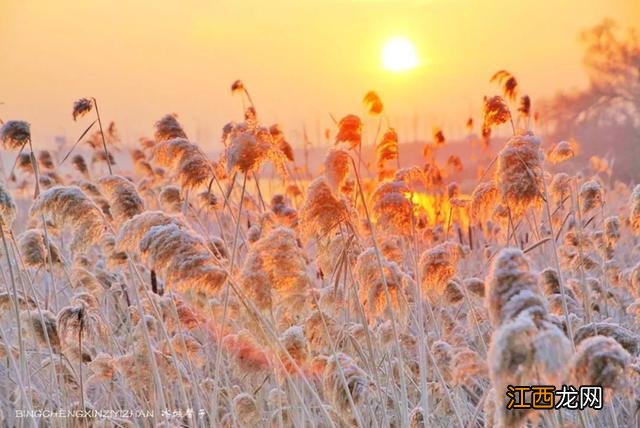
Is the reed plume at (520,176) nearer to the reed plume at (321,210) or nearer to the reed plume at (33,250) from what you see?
the reed plume at (321,210)

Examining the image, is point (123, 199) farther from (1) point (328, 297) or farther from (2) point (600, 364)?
(2) point (600, 364)

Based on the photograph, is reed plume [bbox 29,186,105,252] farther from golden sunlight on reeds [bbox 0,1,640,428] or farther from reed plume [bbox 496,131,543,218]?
reed plume [bbox 496,131,543,218]

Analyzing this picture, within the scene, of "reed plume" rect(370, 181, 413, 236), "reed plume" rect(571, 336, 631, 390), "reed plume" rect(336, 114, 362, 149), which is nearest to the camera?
"reed plume" rect(571, 336, 631, 390)

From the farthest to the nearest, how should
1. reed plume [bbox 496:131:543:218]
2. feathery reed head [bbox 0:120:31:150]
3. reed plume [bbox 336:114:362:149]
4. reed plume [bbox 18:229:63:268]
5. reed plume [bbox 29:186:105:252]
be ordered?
1. reed plume [bbox 336:114:362:149]
2. reed plume [bbox 18:229:63:268]
3. feathery reed head [bbox 0:120:31:150]
4. reed plume [bbox 29:186:105:252]
5. reed plume [bbox 496:131:543:218]

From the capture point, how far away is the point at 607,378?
59.9 inches

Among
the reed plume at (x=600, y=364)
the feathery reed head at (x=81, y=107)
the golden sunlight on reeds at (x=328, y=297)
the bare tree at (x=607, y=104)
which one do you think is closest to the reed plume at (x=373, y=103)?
the golden sunlight on reeds at (x=328, y=297)

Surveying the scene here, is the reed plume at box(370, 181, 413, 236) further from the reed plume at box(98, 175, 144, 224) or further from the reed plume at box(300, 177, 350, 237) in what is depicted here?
the reed plume at box(98, 175, 144, 224)

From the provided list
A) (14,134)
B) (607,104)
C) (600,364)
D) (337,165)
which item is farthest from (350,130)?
(607,104)

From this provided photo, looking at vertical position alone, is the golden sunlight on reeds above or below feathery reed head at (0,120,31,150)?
below

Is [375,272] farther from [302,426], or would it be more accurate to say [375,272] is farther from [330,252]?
[302,426]

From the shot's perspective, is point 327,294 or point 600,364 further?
point 327,294

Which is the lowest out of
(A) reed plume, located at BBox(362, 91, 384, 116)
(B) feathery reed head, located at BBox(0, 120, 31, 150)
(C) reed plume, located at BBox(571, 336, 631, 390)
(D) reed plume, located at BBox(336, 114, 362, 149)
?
(C) reed plume, located at BBox(571, 336, 631, 390)

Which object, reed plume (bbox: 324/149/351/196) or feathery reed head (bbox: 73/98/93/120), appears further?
feathery reed head (bbox: 73/98/93/120)

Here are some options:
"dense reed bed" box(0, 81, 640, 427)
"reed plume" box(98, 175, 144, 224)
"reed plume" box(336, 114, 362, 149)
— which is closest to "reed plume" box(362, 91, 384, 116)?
"dense reed bed" box(0, 81, 640, 427)
